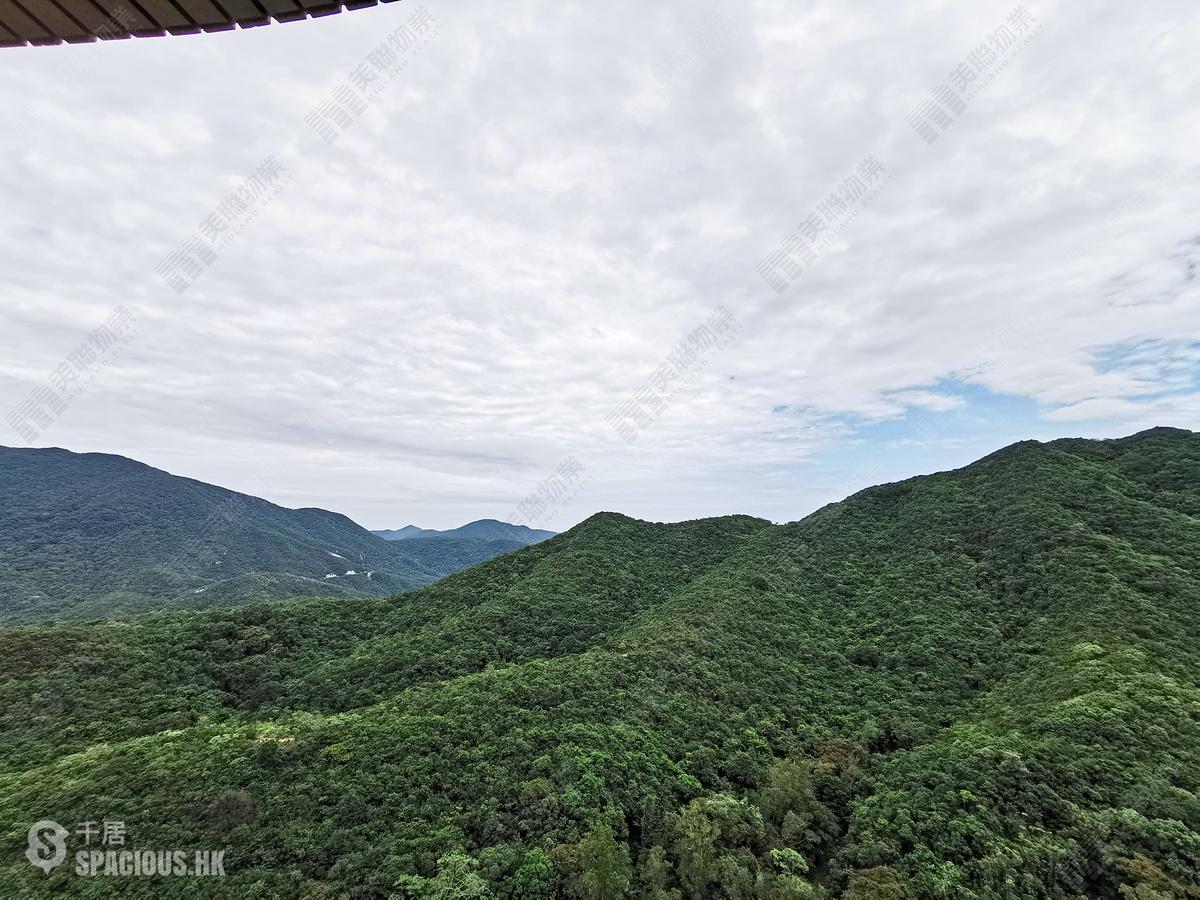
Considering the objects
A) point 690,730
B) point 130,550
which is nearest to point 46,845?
point 690,730

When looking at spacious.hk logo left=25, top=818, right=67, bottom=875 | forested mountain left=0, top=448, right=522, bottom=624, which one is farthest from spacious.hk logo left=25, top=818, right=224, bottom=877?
forested mountain left=0, top=448, right=522, bottom=624

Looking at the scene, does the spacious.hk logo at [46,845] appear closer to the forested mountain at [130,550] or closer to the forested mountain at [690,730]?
the forested mountain at [690,730]

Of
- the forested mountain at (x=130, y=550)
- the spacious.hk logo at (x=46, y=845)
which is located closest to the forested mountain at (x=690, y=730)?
the spacious.hk logo at (x=46, y=845)

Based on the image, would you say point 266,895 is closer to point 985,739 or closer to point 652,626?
point 652,626

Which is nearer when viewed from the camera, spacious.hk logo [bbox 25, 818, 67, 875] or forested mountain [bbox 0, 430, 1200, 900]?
spacious.hk logo [bbox 25, 818, 67, 875]

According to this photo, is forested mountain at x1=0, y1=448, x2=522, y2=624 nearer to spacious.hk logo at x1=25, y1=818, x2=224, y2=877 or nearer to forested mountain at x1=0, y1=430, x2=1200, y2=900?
forested mountain at x1=0, y1=430, x2=1200, y2=900

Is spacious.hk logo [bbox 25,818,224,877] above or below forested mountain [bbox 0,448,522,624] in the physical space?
below

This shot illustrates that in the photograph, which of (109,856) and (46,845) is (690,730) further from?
(46,845)
